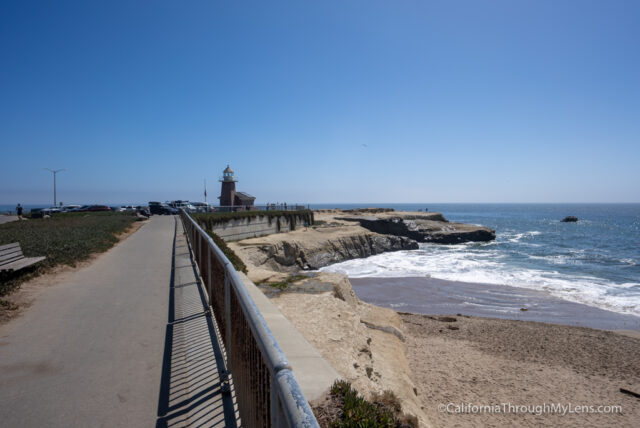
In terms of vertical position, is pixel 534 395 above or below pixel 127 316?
below

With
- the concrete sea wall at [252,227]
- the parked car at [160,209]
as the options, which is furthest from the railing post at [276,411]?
the parked car at [160,209]

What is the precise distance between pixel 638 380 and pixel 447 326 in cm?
603

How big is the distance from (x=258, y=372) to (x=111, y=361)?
302 centimetres

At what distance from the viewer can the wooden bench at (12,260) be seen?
751 centimetres

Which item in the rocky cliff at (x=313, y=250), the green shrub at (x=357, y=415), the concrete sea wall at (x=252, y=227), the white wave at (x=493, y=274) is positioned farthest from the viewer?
the concrete sea wall at (x=252, y=227)

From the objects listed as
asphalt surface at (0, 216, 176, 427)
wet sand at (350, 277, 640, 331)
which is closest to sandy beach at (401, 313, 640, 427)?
wet sand at (350, 277, 640, 331)

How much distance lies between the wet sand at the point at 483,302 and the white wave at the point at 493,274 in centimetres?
145

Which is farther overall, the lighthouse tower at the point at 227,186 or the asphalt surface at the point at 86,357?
the lighthouse tower at the point at 227,186

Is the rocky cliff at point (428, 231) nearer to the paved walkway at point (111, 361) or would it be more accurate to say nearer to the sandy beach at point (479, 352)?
the sandy beach at point (479, 352)

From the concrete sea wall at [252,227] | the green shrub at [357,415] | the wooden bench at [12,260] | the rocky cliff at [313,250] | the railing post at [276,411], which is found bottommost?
the rocky cliff at [313,250]

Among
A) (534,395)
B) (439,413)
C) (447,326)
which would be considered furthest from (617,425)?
(447,326)

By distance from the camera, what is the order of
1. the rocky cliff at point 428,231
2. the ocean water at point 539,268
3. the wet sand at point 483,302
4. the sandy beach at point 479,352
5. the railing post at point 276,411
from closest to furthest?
1. the railing post at point 276,411
2. the sandy beach at point 479,352
3. the wet sand at point 483,302
4. the ocean water at point 539,268
5. the rocky cliff at point 428,231

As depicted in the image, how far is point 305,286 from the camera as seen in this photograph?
29.7 feet

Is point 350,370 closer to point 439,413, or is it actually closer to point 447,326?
point 439,413
